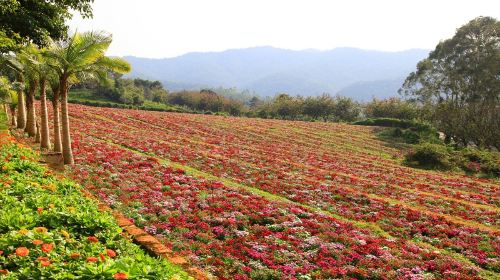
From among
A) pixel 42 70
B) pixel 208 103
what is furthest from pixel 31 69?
pixel 208 103

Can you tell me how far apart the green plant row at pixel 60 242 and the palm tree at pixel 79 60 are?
9.86 m

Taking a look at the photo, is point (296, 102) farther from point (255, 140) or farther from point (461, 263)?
point (461, 263)

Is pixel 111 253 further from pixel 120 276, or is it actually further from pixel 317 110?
pixel 317 110

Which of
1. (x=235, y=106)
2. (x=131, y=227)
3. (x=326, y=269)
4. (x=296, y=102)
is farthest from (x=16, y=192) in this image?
(x=235, y=106)

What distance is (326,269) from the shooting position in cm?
1402

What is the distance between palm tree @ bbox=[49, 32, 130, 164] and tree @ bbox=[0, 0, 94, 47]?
106cm

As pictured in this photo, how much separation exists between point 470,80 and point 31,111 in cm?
7081

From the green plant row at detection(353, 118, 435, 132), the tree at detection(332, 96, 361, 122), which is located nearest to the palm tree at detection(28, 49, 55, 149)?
the green plant row at detection(353, 118, 435, 132)

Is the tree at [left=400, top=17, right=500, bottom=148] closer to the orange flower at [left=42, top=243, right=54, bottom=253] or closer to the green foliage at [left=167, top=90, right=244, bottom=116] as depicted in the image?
the orange flower at [left=42, top=243, right=54, bottom=253]

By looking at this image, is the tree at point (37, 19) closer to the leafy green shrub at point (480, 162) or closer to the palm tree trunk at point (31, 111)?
the palm tree trunk at point (31, 111)

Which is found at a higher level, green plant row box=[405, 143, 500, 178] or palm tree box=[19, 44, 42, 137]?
palm tree box=[19, 44, 42, 137]

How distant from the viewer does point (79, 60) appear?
22594 mm

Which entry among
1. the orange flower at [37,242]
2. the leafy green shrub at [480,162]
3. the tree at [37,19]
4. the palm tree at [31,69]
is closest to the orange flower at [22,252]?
the orange flower at [37,242]

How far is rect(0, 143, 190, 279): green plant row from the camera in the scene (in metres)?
7.96
